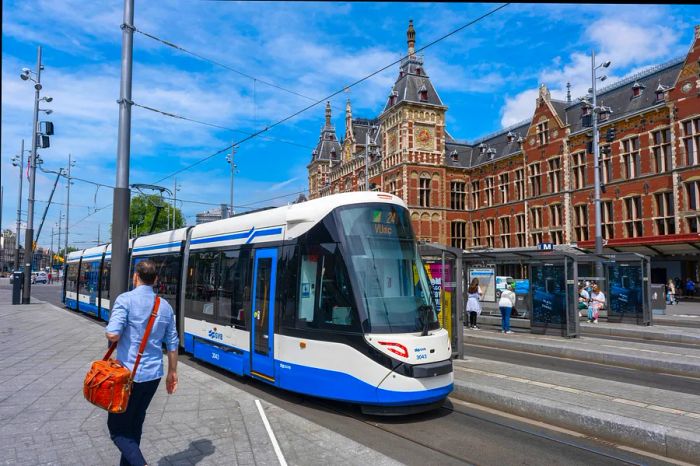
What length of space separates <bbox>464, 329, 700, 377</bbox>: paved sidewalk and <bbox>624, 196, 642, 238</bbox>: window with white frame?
24380 mm

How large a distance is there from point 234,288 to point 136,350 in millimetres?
5090

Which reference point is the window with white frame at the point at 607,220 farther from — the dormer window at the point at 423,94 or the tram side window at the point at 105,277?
the tram side window at the point at 105,277

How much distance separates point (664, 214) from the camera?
34125 mm

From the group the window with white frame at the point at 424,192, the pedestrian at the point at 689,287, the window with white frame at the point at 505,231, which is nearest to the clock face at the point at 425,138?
the window with white frame at the point at 424,192

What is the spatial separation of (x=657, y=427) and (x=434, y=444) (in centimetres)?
254

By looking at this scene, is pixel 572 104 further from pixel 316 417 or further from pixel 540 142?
pixel 316 417

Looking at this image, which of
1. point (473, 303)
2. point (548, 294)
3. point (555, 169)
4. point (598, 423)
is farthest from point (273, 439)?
point (555, 169)

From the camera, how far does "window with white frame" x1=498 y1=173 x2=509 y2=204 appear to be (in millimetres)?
49000

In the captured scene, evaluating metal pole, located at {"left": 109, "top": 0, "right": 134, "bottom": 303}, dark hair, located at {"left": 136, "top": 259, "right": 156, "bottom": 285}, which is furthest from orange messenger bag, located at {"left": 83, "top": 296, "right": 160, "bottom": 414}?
metal pole, located at {"left": 109, "top": 0, "right": 134, "bottom": 303}

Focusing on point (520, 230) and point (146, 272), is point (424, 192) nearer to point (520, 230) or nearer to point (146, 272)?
point (520, 230)

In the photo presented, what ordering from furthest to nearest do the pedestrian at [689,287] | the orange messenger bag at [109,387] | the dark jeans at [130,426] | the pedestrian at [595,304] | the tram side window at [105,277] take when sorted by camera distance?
1. the pedestrian at [689,287]
2. the pedestrian at [595,304]
3. the tram side window at [105,277]
4. the dark jeans at [130,426]
5. the orange messenger bag at [109,387]

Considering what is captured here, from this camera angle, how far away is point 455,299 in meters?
11.4

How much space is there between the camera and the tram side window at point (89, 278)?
19.9 meters

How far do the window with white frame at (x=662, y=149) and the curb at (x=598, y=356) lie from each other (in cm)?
2667
